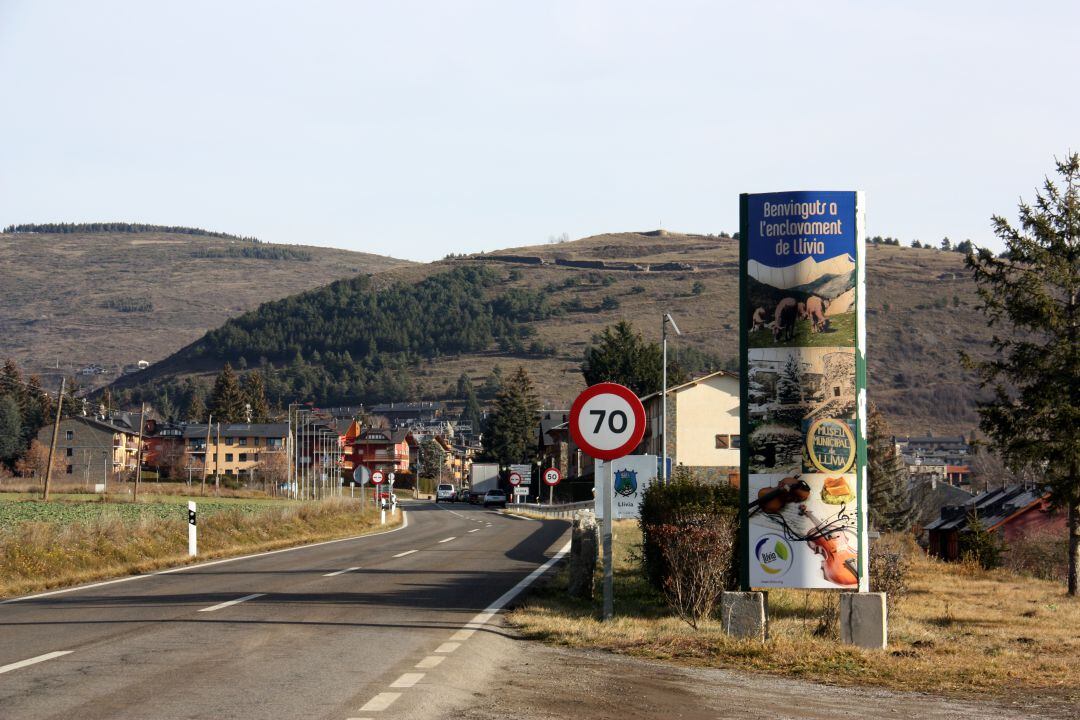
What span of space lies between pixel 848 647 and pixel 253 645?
18.9 ft

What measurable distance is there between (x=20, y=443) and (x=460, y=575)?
5728 inches

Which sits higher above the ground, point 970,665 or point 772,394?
point 772,394

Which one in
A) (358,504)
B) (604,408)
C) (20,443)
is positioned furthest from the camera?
(20,443)

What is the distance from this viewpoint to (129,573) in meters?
22.3

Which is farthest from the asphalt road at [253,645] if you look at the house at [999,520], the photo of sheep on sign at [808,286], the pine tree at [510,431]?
the pine tree at [510,431]

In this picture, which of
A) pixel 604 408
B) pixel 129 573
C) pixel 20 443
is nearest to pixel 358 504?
pixel 129 573

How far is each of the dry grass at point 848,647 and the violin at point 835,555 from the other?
0.66 meters

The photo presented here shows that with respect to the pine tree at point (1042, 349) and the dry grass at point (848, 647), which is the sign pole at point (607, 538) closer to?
the dry grass at point (848, 647)

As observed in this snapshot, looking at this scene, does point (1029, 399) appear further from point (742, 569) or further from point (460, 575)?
point (742, 569)

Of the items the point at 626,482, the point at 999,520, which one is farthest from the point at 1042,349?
the point at 999,520

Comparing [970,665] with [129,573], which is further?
[129,573]

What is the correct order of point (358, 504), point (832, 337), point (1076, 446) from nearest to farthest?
1. point (832, 337)
2. point (1076, 446)
3. point (358, 504)

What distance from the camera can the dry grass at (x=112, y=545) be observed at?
20.6 meters

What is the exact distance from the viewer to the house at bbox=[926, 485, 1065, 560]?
6462 centimetres
